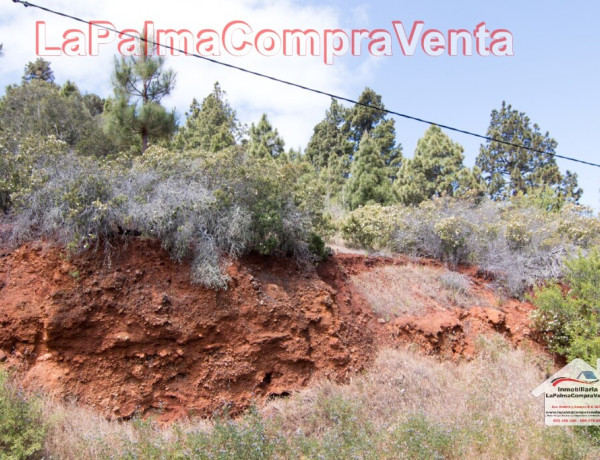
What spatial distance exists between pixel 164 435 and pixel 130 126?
394 inches

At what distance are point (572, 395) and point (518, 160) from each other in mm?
23614

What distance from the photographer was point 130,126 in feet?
44.2

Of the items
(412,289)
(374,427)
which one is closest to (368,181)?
(412,289)

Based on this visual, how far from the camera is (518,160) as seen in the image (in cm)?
2814

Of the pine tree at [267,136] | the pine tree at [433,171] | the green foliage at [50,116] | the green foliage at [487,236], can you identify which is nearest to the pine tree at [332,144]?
the pine tree at [267,136]

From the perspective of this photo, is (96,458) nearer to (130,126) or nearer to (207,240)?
(207,240)

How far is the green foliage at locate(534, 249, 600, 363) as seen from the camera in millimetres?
8133

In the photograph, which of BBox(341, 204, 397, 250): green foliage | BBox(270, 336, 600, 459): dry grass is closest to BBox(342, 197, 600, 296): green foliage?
BBox(341, 204, 397, 250): green foliage

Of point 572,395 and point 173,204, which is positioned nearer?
point 173,204

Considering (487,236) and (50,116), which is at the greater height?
(50,116)

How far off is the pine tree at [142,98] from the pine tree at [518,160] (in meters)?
20.7

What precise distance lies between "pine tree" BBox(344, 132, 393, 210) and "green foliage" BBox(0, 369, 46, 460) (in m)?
16.2

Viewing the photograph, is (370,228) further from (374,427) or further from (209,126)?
(209,126)

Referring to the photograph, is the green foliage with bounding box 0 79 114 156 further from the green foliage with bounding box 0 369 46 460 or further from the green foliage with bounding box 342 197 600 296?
the green foliage with bounding box 0 369 46 460
